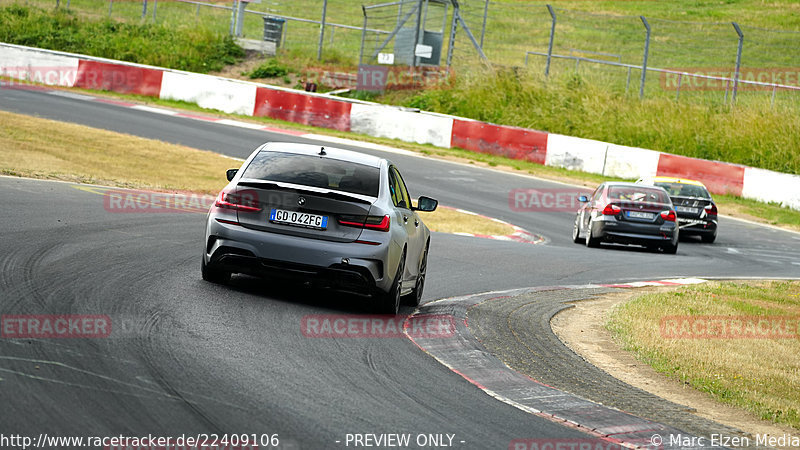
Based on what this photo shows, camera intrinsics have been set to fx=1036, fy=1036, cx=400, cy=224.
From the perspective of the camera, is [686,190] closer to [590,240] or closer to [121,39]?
[590,240]

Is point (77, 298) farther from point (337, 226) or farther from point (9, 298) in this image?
point (337, 226)

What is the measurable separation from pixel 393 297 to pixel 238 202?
162 cm

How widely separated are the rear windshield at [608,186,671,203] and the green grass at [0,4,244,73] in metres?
23.5

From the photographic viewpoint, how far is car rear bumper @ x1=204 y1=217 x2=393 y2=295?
8.83m

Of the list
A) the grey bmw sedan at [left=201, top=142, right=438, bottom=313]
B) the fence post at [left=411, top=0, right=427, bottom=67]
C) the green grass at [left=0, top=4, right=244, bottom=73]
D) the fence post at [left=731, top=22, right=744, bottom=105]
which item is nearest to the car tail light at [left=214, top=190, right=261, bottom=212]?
the grey bmw sedan at [left=201, top=142, right=438, bottom=313]

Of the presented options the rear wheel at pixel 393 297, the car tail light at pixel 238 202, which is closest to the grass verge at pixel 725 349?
the rear wheel at pixel 393 297

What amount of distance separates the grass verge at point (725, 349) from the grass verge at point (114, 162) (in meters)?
6.38

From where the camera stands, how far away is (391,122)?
32.1 metres

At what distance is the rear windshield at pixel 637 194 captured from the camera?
19.7 metres

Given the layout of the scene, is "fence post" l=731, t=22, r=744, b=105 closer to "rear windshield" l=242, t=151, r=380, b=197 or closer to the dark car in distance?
the dark car in distance

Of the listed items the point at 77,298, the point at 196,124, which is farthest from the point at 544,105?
the point at 77,298

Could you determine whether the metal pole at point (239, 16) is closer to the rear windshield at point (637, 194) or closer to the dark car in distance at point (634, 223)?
the rear windshield at point (637, 194)

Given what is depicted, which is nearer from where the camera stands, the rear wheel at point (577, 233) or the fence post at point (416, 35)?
the rear wheel at point (577, 233)

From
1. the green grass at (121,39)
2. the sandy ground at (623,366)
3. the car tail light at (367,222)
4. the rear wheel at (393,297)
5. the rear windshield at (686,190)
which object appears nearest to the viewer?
the sandy ground at (623,366)
